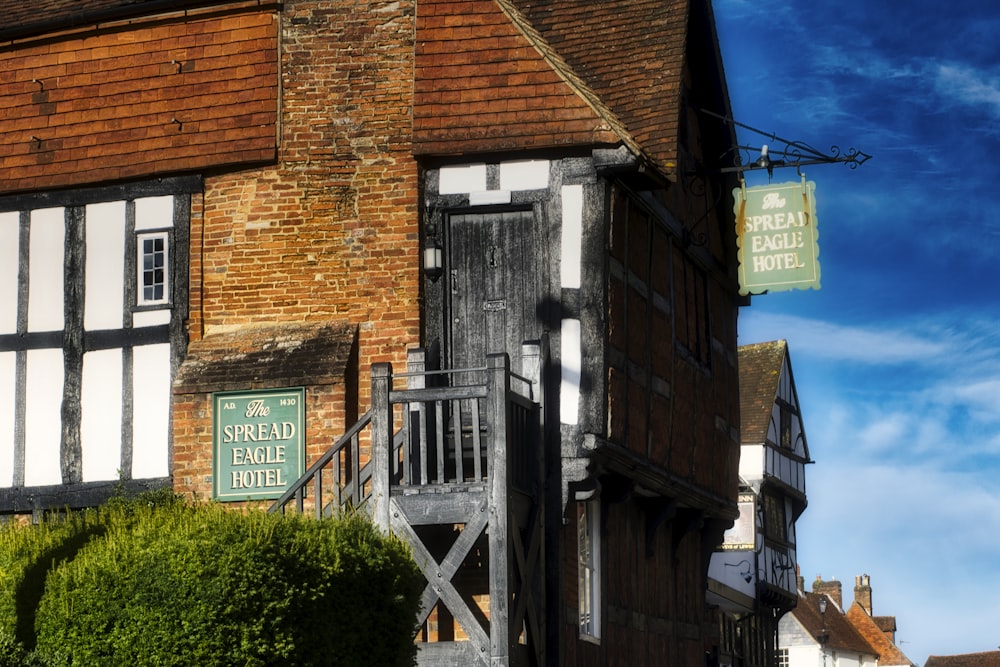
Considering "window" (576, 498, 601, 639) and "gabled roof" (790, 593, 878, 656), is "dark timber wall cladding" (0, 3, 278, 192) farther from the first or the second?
"gabled roof" (790, 593, 878, 656)

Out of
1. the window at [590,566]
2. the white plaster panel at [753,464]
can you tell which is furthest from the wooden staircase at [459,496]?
the white plaster panel at [753,464]

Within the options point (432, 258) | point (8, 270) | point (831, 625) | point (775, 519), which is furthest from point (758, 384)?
point (8, 270)

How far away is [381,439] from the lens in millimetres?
13508

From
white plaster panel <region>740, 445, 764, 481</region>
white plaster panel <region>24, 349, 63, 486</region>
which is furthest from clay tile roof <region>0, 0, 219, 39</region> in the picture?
white plaster panel <region>740, 445, 764, 481</region>

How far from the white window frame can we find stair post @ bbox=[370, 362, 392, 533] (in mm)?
3862

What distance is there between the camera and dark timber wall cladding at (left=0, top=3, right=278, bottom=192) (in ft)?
54.3

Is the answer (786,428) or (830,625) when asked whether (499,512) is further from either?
(830,625)

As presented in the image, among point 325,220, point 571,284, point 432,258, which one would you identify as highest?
point 325,220

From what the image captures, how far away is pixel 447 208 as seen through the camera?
52.3 feet

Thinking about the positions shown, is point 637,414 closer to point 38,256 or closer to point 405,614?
point 405,614

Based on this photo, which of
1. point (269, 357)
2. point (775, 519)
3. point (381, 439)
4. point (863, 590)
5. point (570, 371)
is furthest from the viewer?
point (863, 590)

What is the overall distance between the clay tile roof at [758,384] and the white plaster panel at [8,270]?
2041 cm

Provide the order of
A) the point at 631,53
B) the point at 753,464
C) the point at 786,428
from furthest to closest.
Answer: the point at 786,428 → the point at 753,464 → the point at 631,53

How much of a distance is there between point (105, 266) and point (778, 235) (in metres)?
7.45
